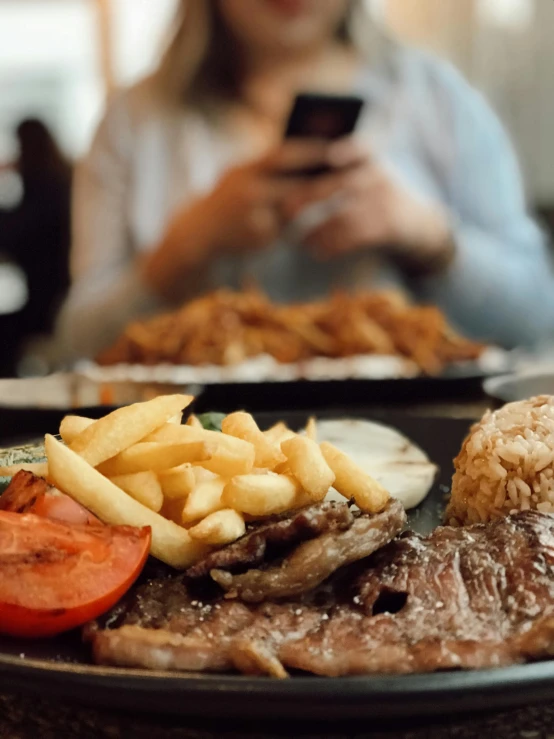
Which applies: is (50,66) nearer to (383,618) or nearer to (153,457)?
(153,457)

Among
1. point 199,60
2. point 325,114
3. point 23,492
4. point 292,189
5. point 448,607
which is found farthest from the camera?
point 199,60

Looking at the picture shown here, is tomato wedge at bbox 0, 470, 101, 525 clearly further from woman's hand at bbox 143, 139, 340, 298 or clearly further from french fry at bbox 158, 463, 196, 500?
woman's hand at bbox 143, 139, 340, 298

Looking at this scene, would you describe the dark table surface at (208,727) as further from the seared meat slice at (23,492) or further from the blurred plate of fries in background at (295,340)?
the blurred plate of fries in background at (295,340)

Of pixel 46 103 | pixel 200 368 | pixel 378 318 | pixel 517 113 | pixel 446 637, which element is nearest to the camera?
pixel 446 637

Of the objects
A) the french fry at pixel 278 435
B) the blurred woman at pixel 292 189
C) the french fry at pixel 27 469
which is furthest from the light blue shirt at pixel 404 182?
the french fry at pixel 27 469

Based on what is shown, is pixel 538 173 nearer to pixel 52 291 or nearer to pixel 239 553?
pixel 52 291

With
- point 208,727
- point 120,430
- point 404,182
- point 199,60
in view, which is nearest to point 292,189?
point 404,182

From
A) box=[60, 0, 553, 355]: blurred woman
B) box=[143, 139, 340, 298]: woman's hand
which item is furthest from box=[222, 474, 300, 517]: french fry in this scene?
box=[60, 0, 553, 355]: blurred woman

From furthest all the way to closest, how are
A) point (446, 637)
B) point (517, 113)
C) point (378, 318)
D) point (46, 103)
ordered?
point (46, 103) < point (517, 113) < point (378, 318) < point (446, 637)

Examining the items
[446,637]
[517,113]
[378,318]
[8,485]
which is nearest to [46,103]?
[517,113]
